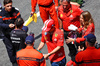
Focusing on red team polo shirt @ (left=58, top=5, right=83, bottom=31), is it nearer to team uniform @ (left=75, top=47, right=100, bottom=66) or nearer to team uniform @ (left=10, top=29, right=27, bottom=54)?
team uniform @ (left=10, top=29, right=27, bottom=54)

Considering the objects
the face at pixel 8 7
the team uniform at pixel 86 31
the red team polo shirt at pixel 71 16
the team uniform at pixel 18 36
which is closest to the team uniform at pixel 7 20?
the face at pixel 8 7

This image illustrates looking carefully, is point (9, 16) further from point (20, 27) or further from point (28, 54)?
point (28, 54)

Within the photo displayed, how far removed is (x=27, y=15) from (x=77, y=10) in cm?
463

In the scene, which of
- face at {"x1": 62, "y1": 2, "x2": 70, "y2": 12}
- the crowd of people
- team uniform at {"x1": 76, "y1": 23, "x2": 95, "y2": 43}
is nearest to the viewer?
the crowd of people

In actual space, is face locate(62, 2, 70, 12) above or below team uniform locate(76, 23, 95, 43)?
above

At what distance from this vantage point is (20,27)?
5723 millimetres

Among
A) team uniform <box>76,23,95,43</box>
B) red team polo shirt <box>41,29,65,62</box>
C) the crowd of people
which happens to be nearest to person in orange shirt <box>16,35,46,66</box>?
the crowd of people

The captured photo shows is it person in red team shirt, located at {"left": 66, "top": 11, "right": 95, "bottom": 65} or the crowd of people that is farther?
person in red team shirt, located at {"left": 66, "top": 11, "right": 95, "bottom": 65}

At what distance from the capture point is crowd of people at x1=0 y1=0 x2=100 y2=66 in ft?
14.0

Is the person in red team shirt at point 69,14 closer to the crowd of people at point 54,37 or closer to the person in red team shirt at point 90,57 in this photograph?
the crowd of people at point 54,37

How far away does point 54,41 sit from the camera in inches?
202

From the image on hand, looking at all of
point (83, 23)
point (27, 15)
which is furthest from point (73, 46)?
point (27, 15)

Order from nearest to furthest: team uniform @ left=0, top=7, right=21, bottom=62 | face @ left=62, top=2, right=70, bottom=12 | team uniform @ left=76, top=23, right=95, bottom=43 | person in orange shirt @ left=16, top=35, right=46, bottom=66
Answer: person in orange shirt @ left=16, top=35, right=46, bottom=66
team uniform @ left=76, top=23, right=95, bottom=43
face @ left=62, top=2, right=70, bottom=12
team uniform @ left=0, top=7, right=21, bottom=62

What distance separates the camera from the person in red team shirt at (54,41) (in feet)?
16.4
